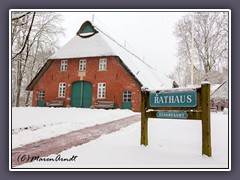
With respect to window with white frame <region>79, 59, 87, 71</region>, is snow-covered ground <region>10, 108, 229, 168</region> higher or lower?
lower

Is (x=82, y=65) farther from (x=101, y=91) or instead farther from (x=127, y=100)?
(x=127, y=100)

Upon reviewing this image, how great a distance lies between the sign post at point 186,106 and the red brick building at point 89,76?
36.8 ft

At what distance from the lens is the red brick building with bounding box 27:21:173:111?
51.6 feet

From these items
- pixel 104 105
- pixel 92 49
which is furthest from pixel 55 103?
pixel 92 49

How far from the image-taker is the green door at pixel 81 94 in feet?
53.5

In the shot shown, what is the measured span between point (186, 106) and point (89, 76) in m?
13.9

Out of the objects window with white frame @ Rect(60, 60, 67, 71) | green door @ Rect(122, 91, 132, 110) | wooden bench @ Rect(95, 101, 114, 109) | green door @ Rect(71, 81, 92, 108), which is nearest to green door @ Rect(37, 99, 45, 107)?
green door @ Rect(71, 81, 92, 108)

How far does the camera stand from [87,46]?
1716 centimetres

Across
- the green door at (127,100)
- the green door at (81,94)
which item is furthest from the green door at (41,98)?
the green door at (127,100)

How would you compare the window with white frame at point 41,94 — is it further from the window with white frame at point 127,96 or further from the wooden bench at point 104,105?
the window with white frame at point 127,96

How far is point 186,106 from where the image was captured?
3.61m

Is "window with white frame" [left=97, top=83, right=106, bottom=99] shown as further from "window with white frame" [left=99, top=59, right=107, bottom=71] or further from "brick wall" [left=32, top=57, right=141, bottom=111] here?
"window with white frame" [left=99, top=59, right=107, bottom=71]

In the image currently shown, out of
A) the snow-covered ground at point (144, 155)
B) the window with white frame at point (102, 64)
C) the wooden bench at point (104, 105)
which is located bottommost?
the snow-covered ground at point (144, 155)
